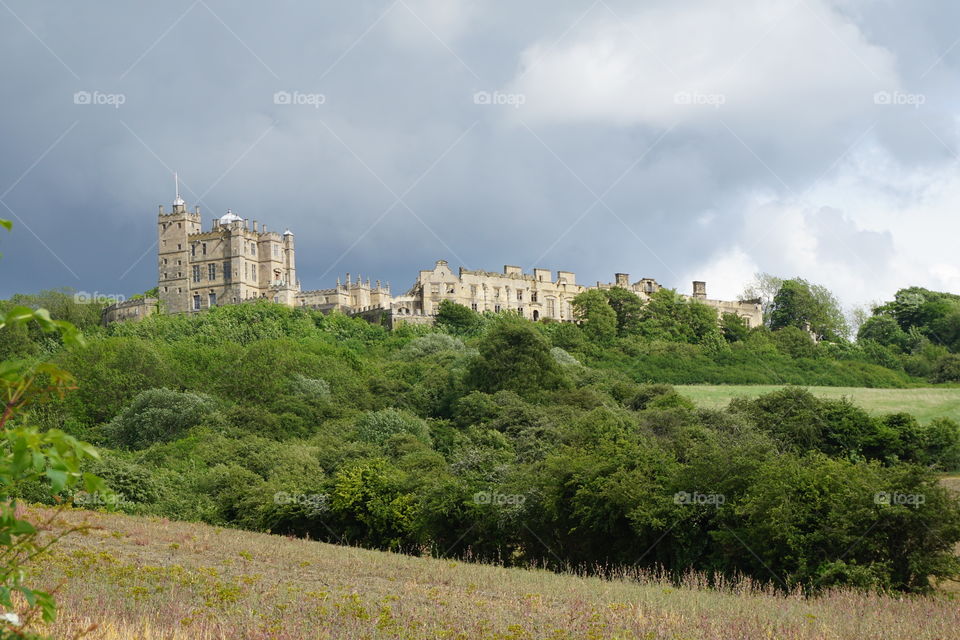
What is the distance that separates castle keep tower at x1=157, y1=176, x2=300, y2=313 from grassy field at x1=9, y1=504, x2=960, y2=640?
72.8 m

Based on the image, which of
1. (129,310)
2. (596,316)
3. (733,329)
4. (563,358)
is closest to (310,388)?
(563,358)

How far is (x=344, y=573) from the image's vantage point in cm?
1828

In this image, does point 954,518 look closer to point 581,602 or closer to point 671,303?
point 581,602

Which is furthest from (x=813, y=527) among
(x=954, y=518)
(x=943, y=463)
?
(x=943, y=463)

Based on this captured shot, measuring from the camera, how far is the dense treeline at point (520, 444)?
822 inches

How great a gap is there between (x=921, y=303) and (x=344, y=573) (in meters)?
98.8

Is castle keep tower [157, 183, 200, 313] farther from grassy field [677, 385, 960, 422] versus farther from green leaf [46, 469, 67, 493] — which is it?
green leaf [46, 469, 67, 493]

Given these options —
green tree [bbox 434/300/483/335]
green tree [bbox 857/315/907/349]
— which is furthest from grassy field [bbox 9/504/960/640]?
green tree [bbox 857/315/907/349]

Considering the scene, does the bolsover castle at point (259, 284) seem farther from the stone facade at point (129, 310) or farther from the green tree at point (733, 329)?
the green tree at point (733, 329)

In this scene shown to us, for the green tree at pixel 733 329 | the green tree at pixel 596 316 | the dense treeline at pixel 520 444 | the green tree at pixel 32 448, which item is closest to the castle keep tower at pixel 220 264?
the dense treeline at pixel 520 444

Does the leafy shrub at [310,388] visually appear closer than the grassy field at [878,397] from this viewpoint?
Yes

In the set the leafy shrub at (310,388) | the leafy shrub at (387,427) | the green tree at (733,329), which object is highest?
the green tree at (733,329)

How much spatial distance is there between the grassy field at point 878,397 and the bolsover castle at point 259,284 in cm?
2902

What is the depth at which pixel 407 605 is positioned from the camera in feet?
42.8
